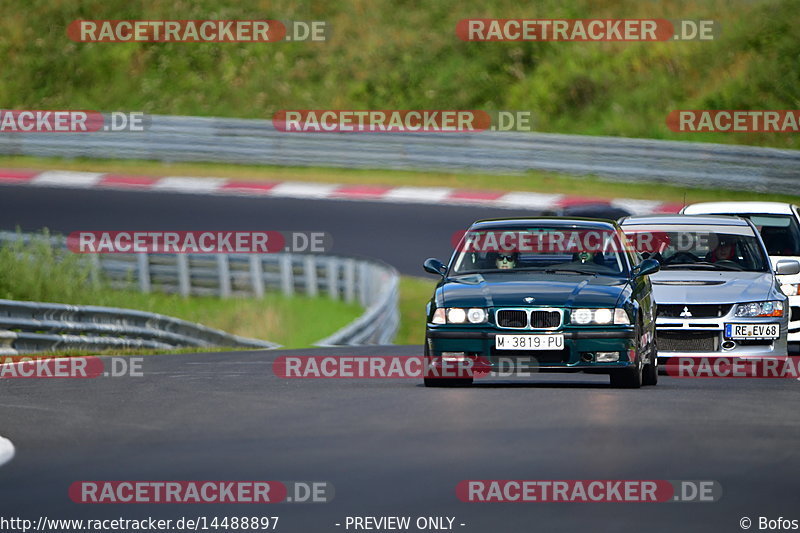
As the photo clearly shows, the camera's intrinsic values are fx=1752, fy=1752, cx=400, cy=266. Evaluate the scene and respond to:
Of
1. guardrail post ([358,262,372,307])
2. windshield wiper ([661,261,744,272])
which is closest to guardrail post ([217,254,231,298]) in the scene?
guardrail post ([358,262,372,307])

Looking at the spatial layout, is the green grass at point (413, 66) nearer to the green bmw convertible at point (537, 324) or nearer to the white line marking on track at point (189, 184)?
the white line marking on track at point (189, 184)

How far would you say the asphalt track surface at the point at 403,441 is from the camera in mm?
7980

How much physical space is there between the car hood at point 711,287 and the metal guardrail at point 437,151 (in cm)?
1550

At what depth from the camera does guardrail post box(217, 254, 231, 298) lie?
26797 mm

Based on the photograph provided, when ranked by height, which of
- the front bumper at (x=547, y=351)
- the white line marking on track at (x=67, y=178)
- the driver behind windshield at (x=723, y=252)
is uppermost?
the white line marking on track at (x=67, y=178)

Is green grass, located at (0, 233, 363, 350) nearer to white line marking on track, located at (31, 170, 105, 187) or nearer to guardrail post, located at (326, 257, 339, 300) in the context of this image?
guardrail post, located at (326, 257, 339, 300)

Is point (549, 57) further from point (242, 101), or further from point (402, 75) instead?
point (242, 101)

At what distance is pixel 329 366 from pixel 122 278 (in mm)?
10451

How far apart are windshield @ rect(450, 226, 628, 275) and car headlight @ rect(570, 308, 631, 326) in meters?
0.81

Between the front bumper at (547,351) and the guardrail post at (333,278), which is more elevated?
the guardrail post at (333,278)

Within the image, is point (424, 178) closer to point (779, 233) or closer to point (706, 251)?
point (779, 233)

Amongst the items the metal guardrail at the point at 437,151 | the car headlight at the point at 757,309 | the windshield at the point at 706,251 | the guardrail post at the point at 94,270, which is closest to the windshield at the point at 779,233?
the windshield at the point at 706,251

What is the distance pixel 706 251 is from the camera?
17.1m

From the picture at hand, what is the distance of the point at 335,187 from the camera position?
33.5 meters
